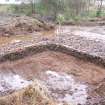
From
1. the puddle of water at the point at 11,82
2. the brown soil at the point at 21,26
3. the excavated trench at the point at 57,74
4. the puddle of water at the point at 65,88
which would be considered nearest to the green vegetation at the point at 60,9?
the brown soil at the point at 21,26

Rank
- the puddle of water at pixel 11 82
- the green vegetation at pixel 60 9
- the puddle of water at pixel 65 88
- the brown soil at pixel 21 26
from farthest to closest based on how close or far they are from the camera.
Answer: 1. the green vegetation at pixel 60 9
2. the brown soil at pixel 21 26
3. the puddle of water at pixel 11 82
4. the puddle of water at pixel 65 88

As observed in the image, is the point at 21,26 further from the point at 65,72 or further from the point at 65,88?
the point at 65,88

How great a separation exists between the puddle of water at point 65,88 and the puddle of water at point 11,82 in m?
0.83

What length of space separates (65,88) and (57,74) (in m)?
1.34

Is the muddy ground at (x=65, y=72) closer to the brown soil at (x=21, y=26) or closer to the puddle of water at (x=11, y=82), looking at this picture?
the puddle of water at (x=11, y=82)

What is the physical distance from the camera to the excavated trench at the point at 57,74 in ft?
24.8

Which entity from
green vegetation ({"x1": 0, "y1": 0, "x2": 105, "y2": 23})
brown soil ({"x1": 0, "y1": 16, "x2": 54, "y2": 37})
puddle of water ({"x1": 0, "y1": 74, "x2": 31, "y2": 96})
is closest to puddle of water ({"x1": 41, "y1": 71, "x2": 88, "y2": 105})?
puddle of water ({"x1": 0, "y1": 74, "x2": 31, "y2": 96})

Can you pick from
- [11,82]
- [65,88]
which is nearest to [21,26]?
[11,82]

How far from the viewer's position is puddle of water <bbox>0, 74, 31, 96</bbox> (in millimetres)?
8094

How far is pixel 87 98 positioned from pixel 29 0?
14.1 m

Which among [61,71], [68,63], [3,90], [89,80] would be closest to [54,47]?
[68,63]

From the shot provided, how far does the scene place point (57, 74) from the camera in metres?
9.43

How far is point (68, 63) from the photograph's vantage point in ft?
34.4

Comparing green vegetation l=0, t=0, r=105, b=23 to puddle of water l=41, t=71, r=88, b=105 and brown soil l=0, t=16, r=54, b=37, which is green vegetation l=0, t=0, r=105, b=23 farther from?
puddle of water l=41, t=71, r=88, b=105
